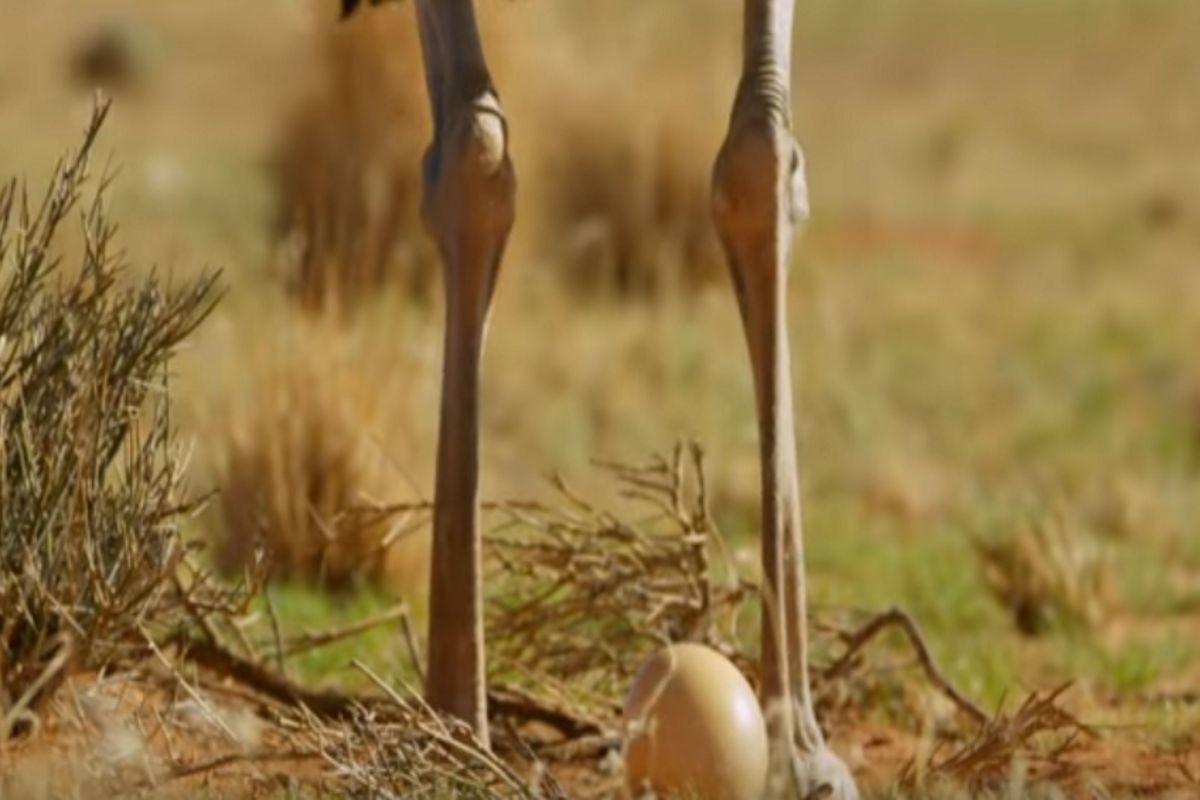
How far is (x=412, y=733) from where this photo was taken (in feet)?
15.9

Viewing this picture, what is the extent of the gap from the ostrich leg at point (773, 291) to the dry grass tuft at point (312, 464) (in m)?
3.28

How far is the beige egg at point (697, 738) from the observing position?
192 inches

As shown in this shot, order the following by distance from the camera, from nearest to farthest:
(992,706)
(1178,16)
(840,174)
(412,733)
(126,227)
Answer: (412,733) < (992,706) < (126,227) < (840,174) < (1178,16)

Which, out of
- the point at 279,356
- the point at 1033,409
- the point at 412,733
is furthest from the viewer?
the point at 1033,409

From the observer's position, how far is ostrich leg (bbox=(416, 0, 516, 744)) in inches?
210

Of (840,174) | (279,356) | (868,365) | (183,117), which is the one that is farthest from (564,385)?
(183,117)

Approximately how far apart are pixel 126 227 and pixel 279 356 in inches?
159

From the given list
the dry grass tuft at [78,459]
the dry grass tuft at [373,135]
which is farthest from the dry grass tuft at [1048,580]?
the dry grass tuft at [373,135]

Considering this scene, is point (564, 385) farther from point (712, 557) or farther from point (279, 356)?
point (712, 557)

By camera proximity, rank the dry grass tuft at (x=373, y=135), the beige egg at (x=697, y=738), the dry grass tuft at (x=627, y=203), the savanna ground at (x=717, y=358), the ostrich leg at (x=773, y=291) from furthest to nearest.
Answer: the dry grass tuft at (x=627, y=203)
the dry grass tuft at (x=373, y=135)
the savanna ground at (x=717, y=358)
the ostrich leg at (x=773, y=291)
the beige egg at (x=697, y=738)

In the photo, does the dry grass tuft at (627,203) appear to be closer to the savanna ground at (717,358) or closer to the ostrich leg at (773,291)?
the savanna ground at (717,358)

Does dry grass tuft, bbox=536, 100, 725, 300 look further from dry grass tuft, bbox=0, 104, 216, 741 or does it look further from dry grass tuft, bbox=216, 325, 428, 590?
dry grass tuft, bbox=0, 104, 216, 741

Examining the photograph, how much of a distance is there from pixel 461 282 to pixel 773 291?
0.60m

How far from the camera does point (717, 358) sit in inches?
556
